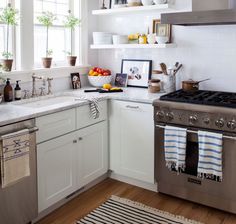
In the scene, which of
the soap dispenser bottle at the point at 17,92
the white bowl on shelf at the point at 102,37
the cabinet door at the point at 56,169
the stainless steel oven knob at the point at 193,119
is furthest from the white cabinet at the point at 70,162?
the white bowl on shelf at the point at 102,37

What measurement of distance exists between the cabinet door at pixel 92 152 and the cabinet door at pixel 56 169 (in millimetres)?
115

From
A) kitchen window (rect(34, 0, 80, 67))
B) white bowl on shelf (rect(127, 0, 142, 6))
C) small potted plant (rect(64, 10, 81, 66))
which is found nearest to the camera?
kitchen window (rect(34, 0, 80, 67))

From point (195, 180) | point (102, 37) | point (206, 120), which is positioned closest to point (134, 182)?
point (195, 180)

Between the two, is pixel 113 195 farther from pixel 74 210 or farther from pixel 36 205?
pixel 36 205

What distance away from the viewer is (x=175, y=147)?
3.08 m

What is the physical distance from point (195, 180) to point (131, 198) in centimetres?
65

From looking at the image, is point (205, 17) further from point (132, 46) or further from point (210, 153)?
point (210, 153)

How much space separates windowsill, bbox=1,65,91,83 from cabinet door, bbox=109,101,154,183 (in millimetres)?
710

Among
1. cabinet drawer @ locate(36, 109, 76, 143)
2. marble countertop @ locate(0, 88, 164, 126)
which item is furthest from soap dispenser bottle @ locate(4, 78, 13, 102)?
cabinet drawer @ locate(36, 109, 76, 143)

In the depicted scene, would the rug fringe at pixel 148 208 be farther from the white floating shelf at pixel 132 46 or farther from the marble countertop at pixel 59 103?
the white floating shelf at pixel 132 46

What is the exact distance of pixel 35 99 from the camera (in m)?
3.34

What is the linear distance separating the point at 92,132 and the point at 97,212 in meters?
0.77

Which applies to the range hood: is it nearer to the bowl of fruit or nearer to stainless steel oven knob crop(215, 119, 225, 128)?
stainless steel oven knob crop(215, 119, 225, 128)

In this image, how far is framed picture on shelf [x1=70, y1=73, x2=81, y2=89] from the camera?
3899 millimetres
